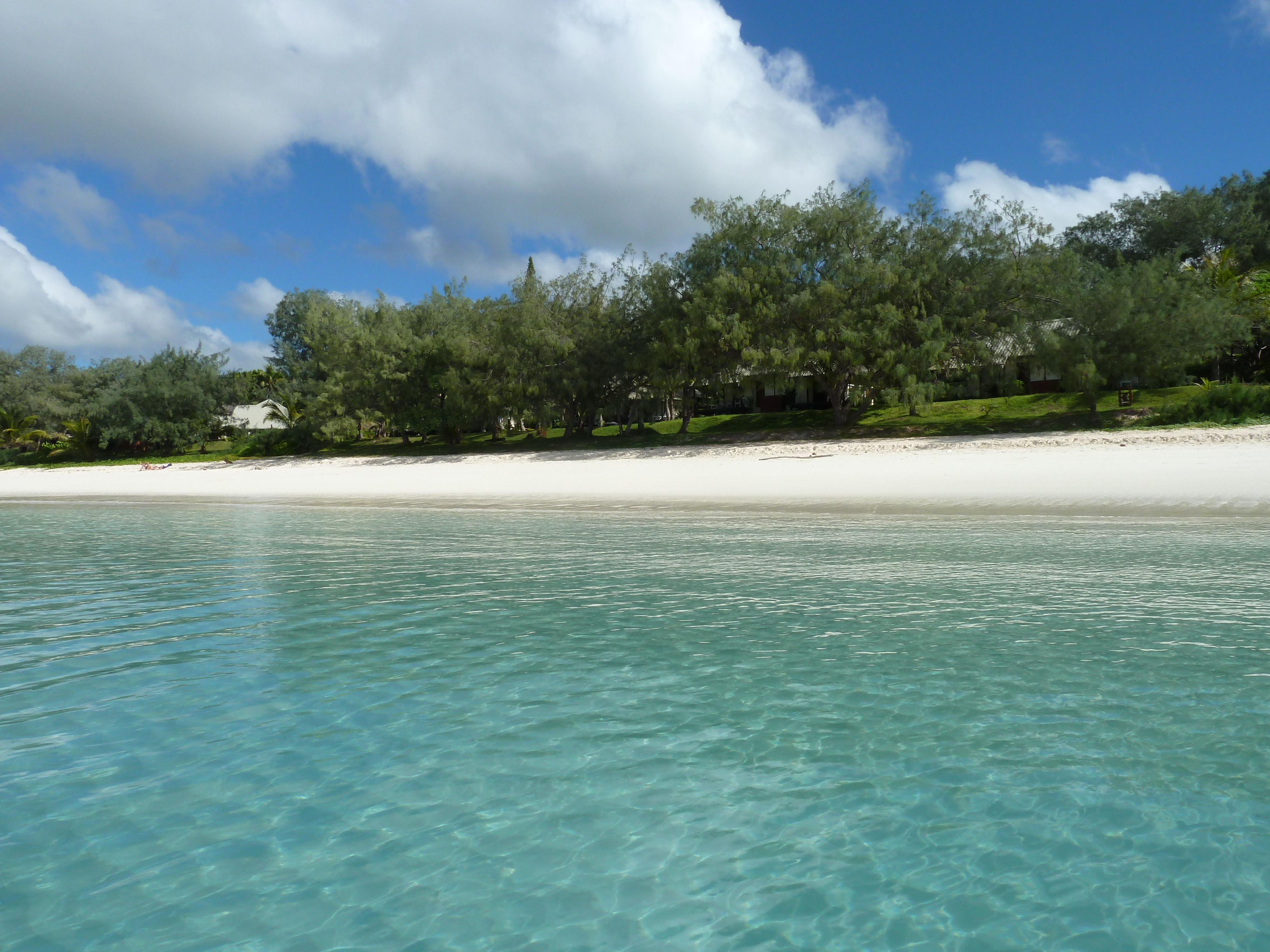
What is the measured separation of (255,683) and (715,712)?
369 centimetres

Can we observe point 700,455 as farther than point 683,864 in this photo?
Yes

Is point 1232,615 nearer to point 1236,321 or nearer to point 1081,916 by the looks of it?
point 1081,916

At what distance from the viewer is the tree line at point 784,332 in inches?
1256

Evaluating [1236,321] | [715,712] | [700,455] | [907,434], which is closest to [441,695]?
[715,712]

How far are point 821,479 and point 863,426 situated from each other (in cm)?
1437

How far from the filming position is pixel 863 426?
3600cm

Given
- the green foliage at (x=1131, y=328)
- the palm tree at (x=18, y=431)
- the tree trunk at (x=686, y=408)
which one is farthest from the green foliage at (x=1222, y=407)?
the palm tree at (x=18, y=431)

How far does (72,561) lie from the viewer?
43.2 ft

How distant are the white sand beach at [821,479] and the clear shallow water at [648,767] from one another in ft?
28.8

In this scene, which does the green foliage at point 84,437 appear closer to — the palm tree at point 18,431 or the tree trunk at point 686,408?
the palm tree at point 18,431

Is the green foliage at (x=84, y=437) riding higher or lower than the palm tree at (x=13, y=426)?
lower

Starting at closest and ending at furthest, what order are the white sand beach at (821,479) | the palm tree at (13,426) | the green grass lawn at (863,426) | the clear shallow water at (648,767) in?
the clear shallow water at (648,767) → the white sand beach at (821,479) → the green grass lawn at (863,426) → the palm tree at (13,426)

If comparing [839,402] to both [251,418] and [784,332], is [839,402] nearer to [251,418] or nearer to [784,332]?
[784,332]

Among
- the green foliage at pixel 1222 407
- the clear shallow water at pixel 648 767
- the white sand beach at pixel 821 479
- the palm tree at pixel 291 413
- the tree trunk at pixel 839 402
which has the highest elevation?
the palm tree at pixel 291 413
